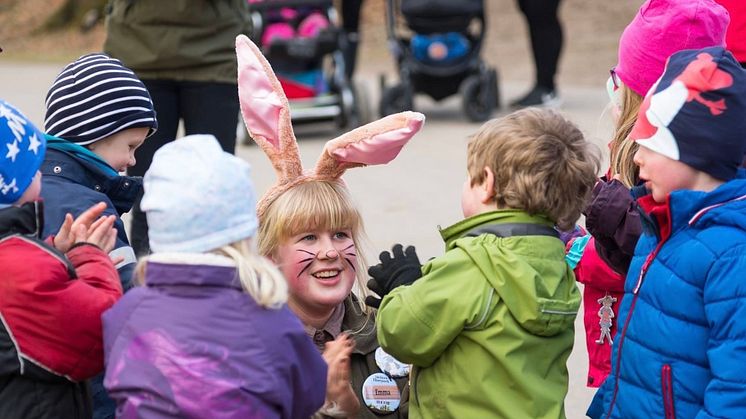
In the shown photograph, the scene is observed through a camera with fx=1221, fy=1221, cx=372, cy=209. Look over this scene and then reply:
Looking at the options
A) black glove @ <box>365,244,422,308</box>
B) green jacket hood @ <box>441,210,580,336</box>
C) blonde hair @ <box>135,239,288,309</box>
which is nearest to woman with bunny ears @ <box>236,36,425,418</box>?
black glove @ <box>365,244,422,308</box>

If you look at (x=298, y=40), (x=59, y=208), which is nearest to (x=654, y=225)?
(x=59, y=208)

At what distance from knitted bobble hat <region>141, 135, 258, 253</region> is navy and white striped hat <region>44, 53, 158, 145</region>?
3.22 ft

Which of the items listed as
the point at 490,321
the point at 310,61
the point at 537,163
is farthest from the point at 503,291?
the point at 310,61

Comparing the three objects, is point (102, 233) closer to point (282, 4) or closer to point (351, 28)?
point (282, 4)

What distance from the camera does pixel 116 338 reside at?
267cm

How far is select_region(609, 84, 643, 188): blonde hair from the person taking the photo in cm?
354

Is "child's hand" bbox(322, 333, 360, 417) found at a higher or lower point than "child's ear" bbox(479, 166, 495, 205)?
lower

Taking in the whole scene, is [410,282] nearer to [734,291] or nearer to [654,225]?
[654,225]

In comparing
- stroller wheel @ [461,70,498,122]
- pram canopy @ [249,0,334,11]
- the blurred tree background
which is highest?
pram canopy @ [249,0,334,11]

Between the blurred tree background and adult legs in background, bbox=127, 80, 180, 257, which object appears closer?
adult legs in background, bbox=127, 80, 180, 257

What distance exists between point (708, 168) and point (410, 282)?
2.71 ft

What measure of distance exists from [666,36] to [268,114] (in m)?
1.19

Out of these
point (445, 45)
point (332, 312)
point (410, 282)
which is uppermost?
point (410, 282)

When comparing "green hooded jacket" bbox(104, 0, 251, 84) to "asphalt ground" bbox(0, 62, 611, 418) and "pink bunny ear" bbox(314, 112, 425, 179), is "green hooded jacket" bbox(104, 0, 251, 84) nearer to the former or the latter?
"asphalt ground" bbox(0, 62, 611, 418)
